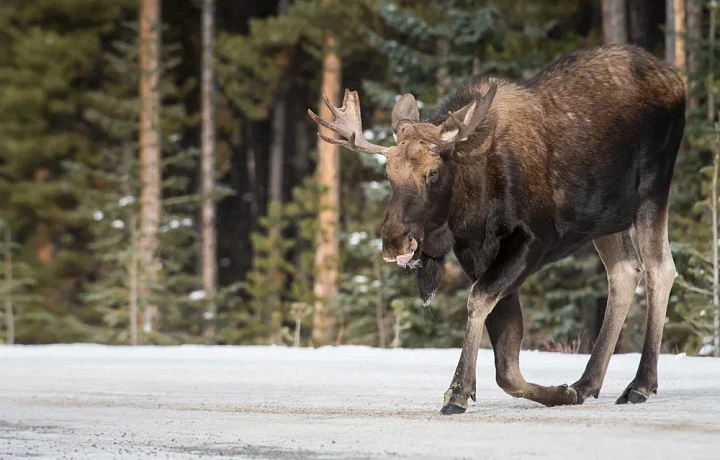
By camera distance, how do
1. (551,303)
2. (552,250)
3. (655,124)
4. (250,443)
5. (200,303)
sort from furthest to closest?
1. (200,303)
2. (551,303)
3. (655,124)
4. (552,250)
5. (250,443)

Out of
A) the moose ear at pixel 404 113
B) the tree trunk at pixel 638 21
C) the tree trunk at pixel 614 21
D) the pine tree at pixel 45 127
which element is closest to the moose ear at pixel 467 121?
the moose ear at pixel 404 113

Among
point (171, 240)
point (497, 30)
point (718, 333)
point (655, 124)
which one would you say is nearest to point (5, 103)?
point (171, 240)

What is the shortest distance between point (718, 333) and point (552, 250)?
7.78 m

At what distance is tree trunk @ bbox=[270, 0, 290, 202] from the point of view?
4006cm

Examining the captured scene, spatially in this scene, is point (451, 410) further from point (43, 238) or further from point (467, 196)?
point (43, 238)

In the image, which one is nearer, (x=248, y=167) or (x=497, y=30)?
(x=497, y=30)

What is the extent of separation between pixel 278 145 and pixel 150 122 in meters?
9.74

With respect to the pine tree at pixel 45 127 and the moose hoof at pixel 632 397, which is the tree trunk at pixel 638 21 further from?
the moose hoof at pixel 632 397

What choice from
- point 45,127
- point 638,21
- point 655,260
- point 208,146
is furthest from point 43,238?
point 655,260

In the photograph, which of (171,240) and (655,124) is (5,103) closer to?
(171,240)

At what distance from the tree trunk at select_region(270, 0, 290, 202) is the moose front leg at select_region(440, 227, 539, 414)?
105 ft

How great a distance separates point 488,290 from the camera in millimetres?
7734

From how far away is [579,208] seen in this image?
8.22m

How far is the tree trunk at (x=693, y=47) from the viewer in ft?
66.0
